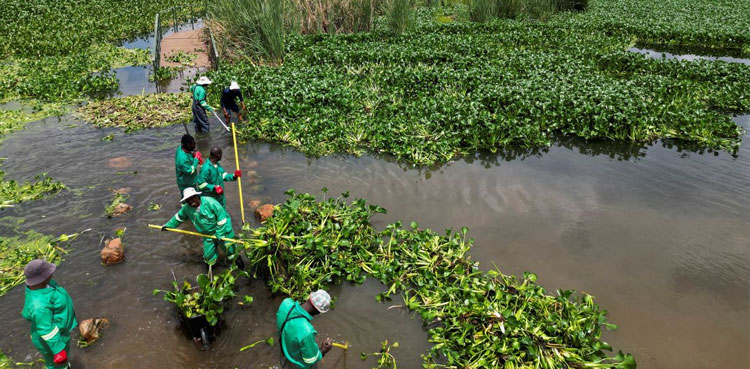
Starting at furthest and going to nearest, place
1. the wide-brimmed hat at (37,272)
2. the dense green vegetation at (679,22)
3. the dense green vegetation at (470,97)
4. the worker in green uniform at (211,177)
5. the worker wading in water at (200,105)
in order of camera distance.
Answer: the dense green vegetation at (679,22) → the dense green vegetation at (470,97) → the worker wading in water at (200,105) → the worker in green uniform at (211,177) → the wide-brimmed hat at (37,272)

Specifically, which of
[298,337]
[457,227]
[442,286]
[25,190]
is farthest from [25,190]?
[457,227]

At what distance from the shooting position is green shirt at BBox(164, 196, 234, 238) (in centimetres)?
540

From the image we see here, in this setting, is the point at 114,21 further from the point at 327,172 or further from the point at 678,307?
the point at 678,307

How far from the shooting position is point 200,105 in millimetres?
9820

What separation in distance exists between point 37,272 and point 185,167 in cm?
300

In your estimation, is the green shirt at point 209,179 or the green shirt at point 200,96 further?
the green shirt at point 200,96

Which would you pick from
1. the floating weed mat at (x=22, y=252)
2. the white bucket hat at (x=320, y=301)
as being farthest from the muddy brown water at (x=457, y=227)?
the white bucket hat at (x=320, y=301)

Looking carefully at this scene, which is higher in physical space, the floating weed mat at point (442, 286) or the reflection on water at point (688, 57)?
the reflection on water at point (688, 57)

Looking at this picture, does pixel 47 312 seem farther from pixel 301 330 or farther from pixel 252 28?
pixel 252 28

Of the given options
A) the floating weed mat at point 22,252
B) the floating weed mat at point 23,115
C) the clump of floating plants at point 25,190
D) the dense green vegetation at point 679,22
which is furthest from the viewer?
the dense green vegetation at point 679,22

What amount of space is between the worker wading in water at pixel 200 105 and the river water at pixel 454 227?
440 mm

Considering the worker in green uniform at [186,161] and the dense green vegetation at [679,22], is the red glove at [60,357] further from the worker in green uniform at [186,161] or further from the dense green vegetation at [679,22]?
the dense green vegetation at [679,22]

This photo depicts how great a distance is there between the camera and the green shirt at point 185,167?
21.2 feet

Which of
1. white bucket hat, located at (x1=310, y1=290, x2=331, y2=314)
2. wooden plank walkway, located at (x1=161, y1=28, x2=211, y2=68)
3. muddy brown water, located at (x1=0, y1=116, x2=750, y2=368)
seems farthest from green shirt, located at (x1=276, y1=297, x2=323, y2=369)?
wooden plank walkway, located at (x1=161, y1=28, x2=211, y2=68)
